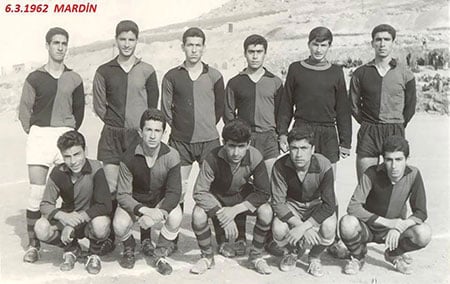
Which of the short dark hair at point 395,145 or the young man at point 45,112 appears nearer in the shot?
the short dark hair at point 395,145

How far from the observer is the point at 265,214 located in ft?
11.0

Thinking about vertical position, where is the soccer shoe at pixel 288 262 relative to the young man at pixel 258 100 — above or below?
below

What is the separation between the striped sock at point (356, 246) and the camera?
325cm

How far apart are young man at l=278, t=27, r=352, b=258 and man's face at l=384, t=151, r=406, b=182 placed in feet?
1.34

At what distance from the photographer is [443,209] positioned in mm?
4488

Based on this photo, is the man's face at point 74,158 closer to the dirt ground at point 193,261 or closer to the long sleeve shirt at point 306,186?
the dirt ground at point 193,261

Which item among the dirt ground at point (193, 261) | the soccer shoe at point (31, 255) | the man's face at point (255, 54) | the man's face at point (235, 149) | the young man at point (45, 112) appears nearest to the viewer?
the dirt ground at point (193, 261)

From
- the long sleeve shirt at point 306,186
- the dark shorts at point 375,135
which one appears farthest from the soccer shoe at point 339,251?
the dark shorts at point 375,135

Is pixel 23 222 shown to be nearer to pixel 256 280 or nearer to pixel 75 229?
pixel 75 229

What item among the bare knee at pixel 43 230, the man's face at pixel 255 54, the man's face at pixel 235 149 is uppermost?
the man's face at pixel 255 54

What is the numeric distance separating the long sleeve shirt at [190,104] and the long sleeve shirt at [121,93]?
0.14 meters

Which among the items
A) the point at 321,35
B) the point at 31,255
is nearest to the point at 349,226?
the point at 321,35

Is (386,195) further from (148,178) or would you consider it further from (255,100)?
(148,178)

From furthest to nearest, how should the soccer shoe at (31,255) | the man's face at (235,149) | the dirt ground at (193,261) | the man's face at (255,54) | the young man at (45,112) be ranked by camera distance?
the man's face at (255,54), the young man at (45,112), the soccer shoe at (31,255), the man's face at (235,149), the dirt ground at (193,261)
